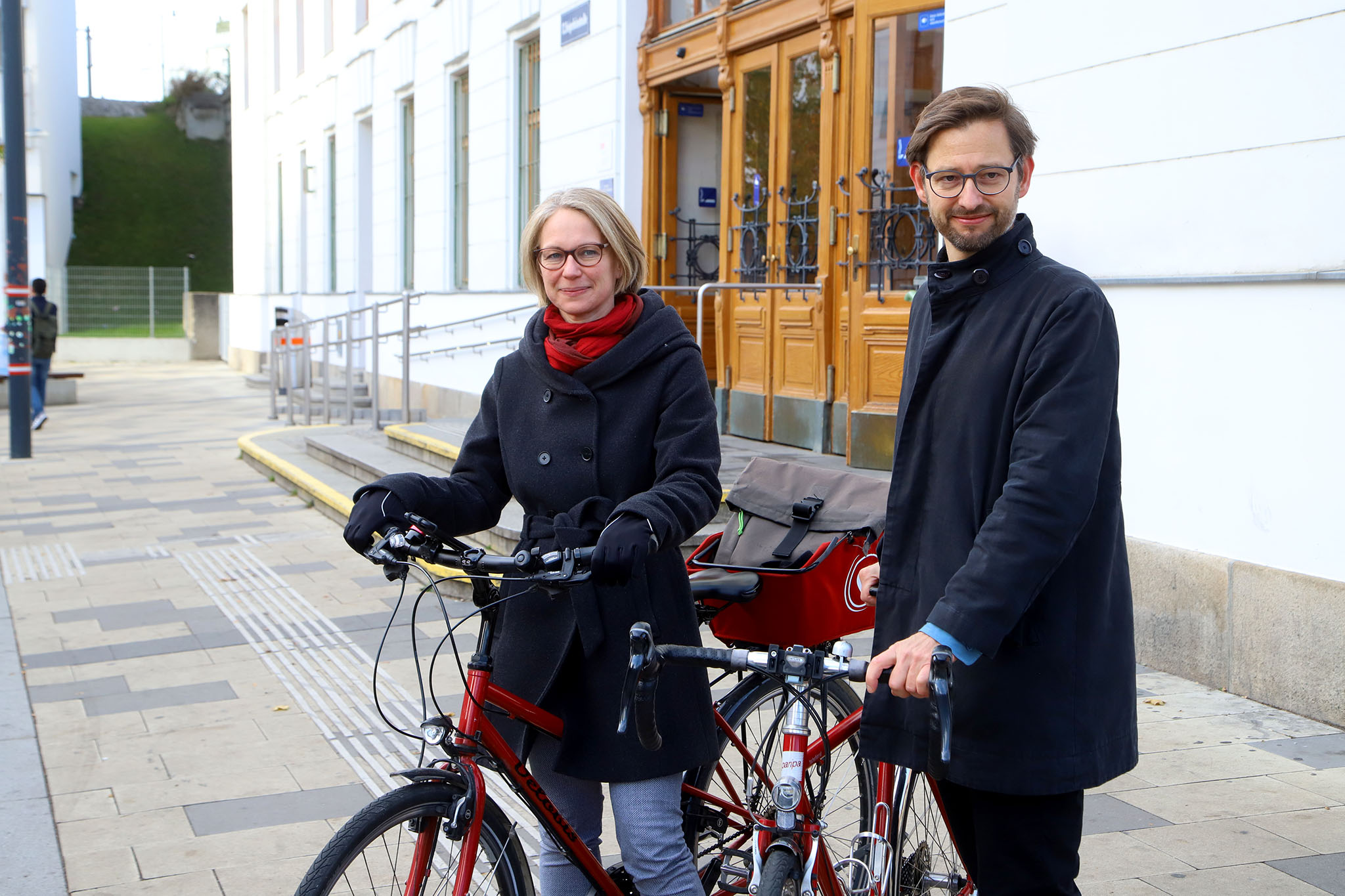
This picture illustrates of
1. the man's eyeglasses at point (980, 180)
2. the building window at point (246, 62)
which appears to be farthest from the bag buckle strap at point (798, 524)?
the building window at point (246, 62)

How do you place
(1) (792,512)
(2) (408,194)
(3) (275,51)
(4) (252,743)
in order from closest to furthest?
1. (1) (792,512)
2. (4) (252,743)
3. (2) (408,194)
4. (3) (275,51)

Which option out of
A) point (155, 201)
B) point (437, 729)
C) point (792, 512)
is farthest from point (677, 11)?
point (155, 201)

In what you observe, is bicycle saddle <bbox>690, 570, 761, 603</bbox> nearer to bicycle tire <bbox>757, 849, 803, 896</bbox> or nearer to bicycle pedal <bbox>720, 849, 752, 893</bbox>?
bicycle pedal <bbox>720, 849, 752, 893</bbox>

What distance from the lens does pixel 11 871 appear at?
3588mm

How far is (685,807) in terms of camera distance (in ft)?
9.27

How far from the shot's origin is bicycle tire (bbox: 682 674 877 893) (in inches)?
112

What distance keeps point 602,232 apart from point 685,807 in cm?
122

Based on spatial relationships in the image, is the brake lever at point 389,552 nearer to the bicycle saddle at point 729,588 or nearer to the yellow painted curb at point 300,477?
the bicycle saddle at point 729,588

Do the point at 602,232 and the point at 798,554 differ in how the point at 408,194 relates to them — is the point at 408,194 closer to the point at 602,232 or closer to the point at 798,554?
the point at 798,554

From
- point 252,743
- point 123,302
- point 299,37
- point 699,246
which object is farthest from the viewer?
point 123,302

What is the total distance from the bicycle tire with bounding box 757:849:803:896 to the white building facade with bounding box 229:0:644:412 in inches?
323

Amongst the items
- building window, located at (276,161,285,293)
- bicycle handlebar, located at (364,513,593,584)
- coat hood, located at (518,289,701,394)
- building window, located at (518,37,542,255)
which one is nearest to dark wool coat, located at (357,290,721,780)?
coat hood, located at (518,289,701,394)

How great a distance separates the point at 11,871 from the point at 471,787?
78.5 inches

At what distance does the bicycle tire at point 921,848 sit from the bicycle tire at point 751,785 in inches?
4.5
